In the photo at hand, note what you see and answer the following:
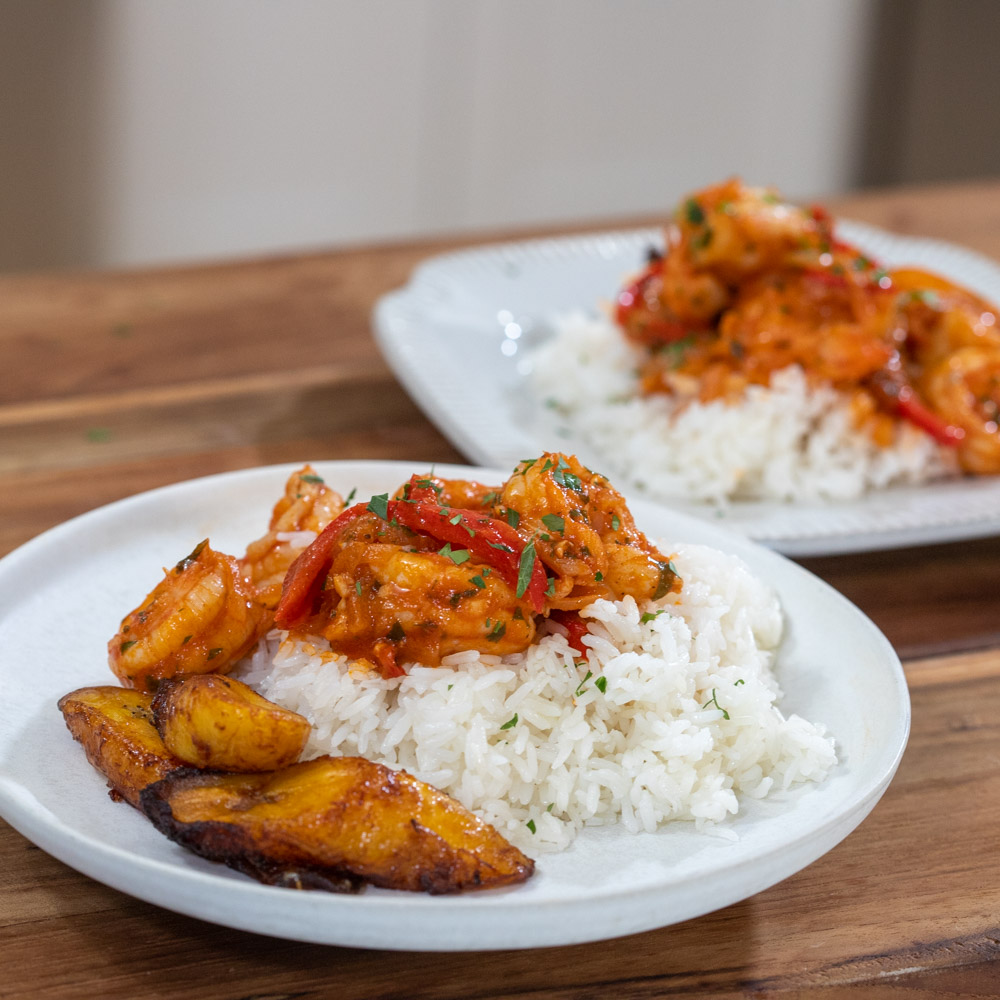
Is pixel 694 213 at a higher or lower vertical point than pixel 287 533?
higher

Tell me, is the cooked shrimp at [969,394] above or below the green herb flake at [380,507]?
below

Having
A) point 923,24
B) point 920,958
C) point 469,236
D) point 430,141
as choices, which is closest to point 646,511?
point 920,958

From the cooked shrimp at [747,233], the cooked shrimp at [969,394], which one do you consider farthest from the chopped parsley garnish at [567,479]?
the cooked shrimp at [747,233]

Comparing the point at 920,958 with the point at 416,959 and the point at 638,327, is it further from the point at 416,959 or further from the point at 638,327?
the point at 638,327

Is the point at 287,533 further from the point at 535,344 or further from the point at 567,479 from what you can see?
the point at 535,344

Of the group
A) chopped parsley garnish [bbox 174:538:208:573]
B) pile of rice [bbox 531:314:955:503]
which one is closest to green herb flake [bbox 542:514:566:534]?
chopped parsley garnish [bbox 174:538:208:573]

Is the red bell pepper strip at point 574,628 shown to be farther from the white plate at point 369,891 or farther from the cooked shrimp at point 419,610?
the white plate at point 369,891

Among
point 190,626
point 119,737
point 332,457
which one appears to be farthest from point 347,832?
point 332,457
